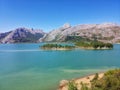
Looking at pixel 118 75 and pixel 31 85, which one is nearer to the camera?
pixel 118 75

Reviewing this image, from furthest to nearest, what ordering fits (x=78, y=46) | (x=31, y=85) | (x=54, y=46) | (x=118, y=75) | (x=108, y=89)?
1. (x=78, y=46)
2. (x=54, y=46)
3. (x=31, y=85)
4. (x=118, y=75)
5. (x=108, y=89)

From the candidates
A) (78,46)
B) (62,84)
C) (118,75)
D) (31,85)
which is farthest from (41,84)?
(78,46)

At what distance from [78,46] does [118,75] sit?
117 m

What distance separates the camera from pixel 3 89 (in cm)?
3156

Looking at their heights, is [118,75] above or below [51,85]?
above

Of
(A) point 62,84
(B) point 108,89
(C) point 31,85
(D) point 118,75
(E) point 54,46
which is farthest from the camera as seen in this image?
(E) point 54,46

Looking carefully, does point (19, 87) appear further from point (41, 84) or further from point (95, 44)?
point (95, 44)

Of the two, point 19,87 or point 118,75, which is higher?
point 118,75

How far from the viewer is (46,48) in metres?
137

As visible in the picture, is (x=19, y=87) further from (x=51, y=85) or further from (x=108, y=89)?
(x=108, y=89)

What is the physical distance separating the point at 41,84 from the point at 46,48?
102987mm

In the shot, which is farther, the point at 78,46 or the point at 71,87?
the point at 78,46

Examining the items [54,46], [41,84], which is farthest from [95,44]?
[41,84]

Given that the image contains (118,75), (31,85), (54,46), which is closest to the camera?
(118,75)
